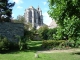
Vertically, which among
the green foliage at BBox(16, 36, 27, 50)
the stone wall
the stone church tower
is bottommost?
the green foliage at BBox(16, 36, 27, 50)

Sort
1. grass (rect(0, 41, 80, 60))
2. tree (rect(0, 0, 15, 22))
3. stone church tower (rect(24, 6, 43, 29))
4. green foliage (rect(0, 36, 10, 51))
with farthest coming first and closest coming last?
stone church tower (rect(24, 6, 43, 29)) < tree (rect(0, 0, 15, 22)) < green foliage (rect(0, 36, 10, 51)) < grass (rect(0, 41, 80, 60))

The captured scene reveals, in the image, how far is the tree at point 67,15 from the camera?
1533 cm

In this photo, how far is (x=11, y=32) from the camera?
2448 cm

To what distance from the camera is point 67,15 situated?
16.7 meters

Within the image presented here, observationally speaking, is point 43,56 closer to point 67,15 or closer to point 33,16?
point 67,15

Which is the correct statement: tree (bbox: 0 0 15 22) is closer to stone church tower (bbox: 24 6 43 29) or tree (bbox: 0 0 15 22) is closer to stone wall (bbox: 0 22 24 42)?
stone wall (bbox: 0 22 24 42)

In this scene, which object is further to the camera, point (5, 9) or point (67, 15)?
point (5, 9)

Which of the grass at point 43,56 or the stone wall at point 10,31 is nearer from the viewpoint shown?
the grass at point 43,56

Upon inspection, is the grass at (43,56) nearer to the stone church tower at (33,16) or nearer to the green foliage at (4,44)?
the green foliage at (4,44)

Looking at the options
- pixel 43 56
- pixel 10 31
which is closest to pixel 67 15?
pixel 43 56

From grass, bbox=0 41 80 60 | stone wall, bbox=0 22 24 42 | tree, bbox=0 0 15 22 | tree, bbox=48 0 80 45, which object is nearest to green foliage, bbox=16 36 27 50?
Result: stone wall, bbox=0 22 24 42

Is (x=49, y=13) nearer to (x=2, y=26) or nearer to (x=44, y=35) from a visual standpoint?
(x=2, y=26)

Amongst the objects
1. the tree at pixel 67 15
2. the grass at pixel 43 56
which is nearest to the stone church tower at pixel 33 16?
the grass at pixel 43 56

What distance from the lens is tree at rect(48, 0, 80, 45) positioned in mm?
15328
